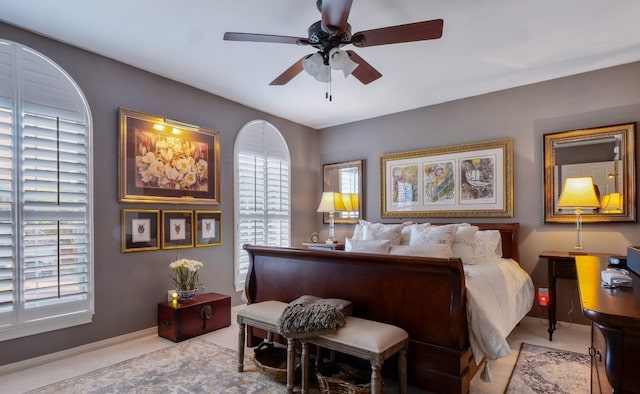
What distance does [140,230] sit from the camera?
11.5 ft

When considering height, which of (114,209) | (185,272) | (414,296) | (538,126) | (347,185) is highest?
(538,126)

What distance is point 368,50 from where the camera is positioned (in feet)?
10.4

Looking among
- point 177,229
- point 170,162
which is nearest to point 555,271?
point 177,229

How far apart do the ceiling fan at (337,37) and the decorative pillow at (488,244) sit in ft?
7.32

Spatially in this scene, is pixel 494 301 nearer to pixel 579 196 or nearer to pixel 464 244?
pixel 464 244

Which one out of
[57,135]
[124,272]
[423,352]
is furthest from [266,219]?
[423,352]

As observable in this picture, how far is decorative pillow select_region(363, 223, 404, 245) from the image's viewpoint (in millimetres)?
3725

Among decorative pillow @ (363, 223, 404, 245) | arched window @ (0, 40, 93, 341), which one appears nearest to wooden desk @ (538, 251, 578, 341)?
decorative pillow @ (363, 223, 404, 245)

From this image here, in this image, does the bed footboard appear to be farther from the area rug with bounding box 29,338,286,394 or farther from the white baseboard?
the white baseboard

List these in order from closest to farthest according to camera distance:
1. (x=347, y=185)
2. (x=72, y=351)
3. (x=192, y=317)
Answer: (x=72, y=351)
(x=192, y=317)
(x=347, y=185)

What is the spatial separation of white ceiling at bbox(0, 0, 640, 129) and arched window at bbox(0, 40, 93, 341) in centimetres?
44

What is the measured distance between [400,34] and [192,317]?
308cm

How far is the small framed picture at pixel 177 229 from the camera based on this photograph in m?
3.72

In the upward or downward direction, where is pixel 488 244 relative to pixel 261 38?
downward
